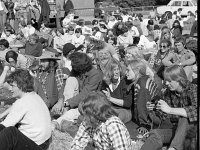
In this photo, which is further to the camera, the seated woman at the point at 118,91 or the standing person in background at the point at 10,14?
the standing person in background at the point at 10,14

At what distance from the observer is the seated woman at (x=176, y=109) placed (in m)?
5.25

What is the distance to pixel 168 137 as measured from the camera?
5.55m

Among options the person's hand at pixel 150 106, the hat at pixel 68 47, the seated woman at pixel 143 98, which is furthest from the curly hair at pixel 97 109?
the hat at pixel 68 47

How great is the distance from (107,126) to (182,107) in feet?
4.32

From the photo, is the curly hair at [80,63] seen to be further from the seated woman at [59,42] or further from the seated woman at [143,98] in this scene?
the seated woman at [59,42]

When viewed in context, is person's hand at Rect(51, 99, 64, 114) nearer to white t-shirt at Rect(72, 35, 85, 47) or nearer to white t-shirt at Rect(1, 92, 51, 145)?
white t-shirt at Rect(1, 92, 51, 145)

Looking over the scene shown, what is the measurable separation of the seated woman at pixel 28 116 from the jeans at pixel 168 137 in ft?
3.80

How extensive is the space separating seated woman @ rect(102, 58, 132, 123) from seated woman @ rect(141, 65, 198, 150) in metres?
1.03

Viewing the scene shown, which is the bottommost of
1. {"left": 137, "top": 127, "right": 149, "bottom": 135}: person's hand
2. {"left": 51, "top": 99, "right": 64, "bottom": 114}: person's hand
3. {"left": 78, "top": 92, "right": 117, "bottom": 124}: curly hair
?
{"left": 137, "top": 127, "right": 149, "bottom": 135}: person's hand

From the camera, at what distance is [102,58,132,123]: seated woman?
6.63 m

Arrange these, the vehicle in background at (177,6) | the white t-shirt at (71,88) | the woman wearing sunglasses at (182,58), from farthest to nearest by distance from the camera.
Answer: the vehicle in background at (177,6), the woman wearing sunglasses at (182,58), the white t-shirt at (71,88)

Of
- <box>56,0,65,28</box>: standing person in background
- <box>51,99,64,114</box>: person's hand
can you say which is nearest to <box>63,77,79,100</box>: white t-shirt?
<box>51,99,64,114</box>: person's hand

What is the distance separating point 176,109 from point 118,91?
5.42 feet

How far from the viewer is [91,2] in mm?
25375
